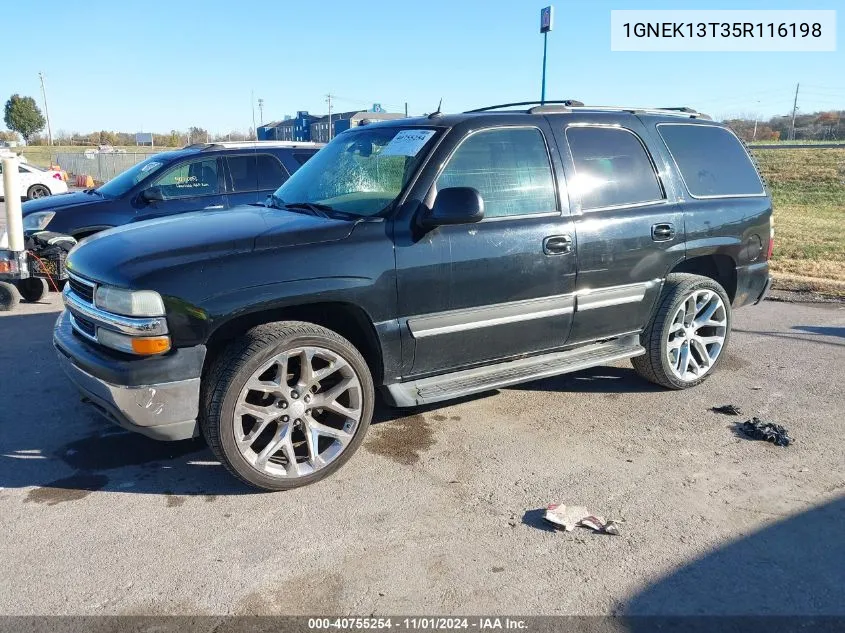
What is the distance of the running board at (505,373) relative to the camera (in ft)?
12.5

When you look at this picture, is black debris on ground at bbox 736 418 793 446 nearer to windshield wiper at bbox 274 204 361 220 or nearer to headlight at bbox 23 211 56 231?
windshield wiper at bbox 274 204 361 220

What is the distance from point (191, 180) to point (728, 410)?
6.08 metres

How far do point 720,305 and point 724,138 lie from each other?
4.32 feet

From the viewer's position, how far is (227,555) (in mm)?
2979

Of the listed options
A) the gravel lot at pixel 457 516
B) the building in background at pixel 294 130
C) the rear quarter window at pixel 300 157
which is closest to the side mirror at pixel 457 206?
the gravel lot at pixel 457 516

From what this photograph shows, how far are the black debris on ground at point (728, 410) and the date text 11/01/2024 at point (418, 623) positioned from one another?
269 centimetres

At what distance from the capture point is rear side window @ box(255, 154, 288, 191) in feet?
Answer: 26.0

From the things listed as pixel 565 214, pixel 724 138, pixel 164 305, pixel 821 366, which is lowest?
pixel 821 366

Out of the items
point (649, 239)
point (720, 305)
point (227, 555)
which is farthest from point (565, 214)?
point (227, 555)

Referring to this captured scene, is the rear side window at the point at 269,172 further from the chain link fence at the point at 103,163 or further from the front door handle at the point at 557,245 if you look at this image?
the chain link fence at the point at 103,163

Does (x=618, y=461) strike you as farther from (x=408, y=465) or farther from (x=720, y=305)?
(x=720, y=305)

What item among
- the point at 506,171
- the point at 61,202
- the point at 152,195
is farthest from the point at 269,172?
the point at 506,171

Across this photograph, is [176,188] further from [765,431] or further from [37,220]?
[765,431]

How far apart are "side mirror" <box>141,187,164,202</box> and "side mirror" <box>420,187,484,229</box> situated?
4.96 meters
